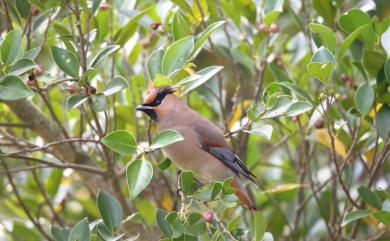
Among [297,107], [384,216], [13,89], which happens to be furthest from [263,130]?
[13,89]

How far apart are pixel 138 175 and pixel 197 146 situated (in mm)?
862

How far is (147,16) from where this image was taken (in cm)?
294

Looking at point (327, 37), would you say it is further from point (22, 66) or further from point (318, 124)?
point (22, 66)

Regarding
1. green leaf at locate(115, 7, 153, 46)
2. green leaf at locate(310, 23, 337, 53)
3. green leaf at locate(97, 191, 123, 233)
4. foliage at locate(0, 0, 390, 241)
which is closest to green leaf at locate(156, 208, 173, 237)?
foliage at locate(0, 0, 390, 241)

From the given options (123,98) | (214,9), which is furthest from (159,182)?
(214,9)

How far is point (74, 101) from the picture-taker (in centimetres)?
227

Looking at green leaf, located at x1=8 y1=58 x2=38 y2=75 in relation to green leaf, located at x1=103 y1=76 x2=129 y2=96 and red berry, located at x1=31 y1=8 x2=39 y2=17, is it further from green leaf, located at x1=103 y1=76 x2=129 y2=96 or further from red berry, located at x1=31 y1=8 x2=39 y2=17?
red berry, located at x1=31 y1=8 x2=39 y2=17

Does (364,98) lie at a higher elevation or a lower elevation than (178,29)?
lower

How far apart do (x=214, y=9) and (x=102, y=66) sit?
1.51 feet

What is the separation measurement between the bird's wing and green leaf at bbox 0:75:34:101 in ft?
2.98

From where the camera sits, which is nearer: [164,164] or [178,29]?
[178,29]

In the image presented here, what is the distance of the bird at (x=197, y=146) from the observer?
2.69 meters

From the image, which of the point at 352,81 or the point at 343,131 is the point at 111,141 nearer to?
the point at 343,131

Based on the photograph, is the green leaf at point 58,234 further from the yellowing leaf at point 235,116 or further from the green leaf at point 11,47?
the yellowing leaf at point 235,116
